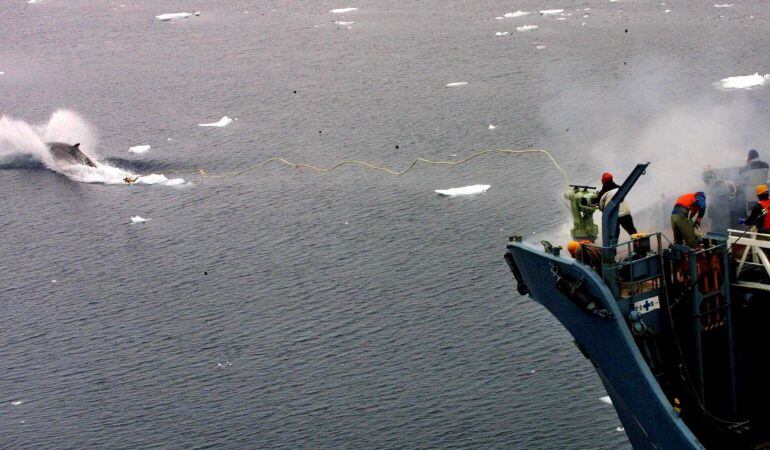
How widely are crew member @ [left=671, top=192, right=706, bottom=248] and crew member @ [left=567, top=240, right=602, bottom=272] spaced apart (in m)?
1.42

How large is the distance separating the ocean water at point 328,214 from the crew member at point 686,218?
6.08 metres

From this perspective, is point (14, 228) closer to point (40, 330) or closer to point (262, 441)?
point (40, 330)

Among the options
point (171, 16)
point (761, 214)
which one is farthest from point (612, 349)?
point (171, 16)

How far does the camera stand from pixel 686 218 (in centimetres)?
1608

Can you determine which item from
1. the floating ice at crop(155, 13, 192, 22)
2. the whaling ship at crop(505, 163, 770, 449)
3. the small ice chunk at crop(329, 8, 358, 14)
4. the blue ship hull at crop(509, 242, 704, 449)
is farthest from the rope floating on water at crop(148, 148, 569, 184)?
the floating ice at crop(155, 13, 192, 22)

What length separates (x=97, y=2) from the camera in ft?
252

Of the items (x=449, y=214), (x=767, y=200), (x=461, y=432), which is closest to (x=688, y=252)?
(x=767, y=200)

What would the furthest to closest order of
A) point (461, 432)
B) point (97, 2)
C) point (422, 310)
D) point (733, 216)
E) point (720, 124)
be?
1. point (97, 2)
2. point (720, 124)
3. point (422, 310)
4. point (461, 432)
5. point (733, 216)

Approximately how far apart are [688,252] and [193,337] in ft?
49.2

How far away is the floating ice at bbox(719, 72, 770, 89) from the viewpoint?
42375 mm

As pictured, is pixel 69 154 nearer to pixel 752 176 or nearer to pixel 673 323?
pixel 752 176

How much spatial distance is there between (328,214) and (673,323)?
1966cm

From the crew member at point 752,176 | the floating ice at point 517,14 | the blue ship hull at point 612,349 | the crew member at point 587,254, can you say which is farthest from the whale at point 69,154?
the crew member at point 587,254

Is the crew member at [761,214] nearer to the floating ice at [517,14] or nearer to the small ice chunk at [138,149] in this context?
the small ice chunk at [138,149]
